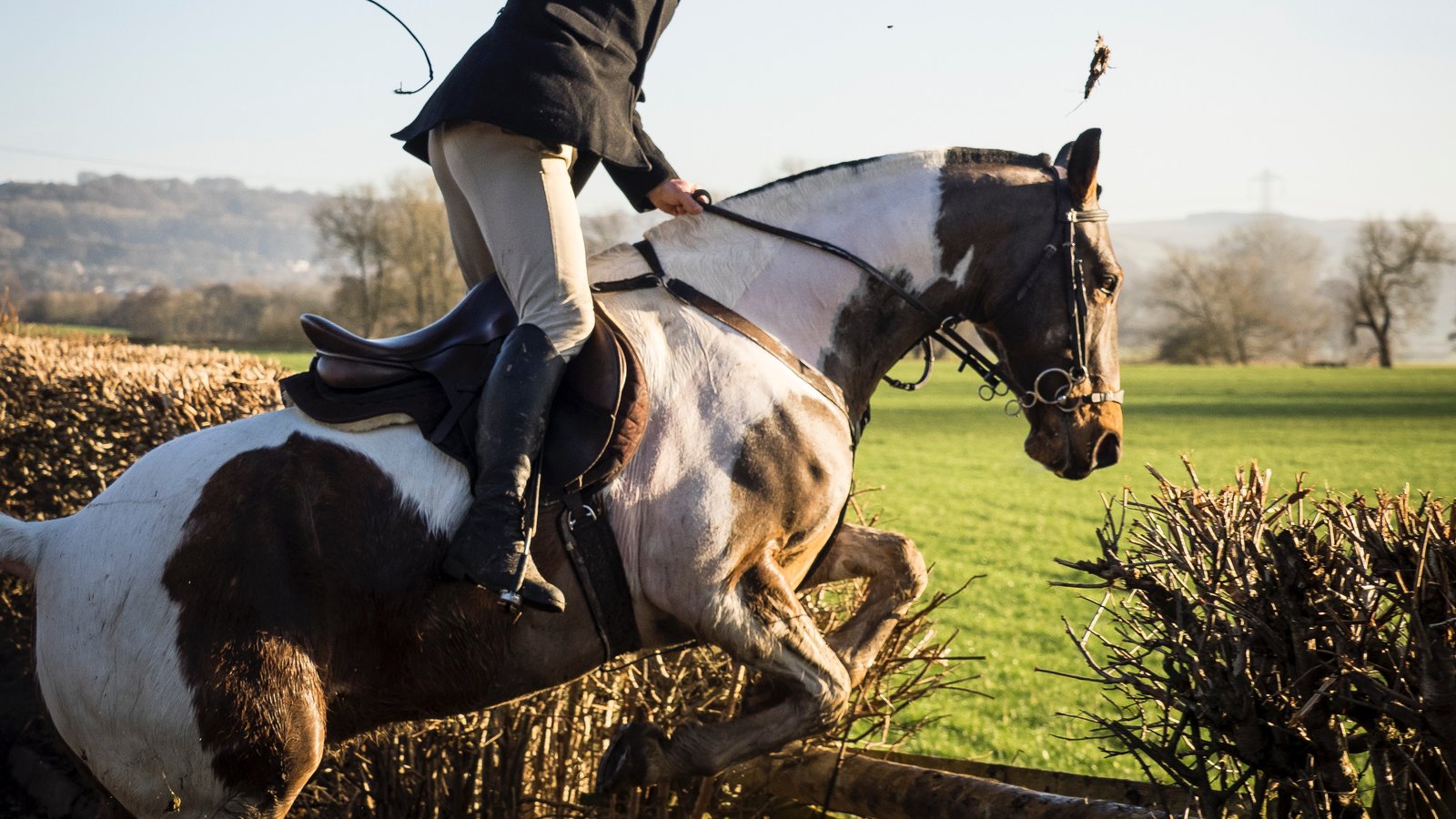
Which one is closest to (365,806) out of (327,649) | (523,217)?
(327,649)

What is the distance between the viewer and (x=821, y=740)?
4418 millimetres

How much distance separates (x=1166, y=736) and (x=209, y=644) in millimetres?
2411

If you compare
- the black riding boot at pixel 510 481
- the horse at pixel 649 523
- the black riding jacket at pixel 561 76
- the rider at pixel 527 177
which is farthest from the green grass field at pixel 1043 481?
the black riding jacket at pixel 561 76

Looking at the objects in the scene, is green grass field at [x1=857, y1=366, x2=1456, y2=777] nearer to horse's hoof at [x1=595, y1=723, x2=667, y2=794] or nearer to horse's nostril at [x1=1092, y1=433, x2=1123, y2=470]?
horse's nostril at [x1=1092, y1=433, x2=1123, y2=470]

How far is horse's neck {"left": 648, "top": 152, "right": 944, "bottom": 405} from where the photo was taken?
3.65 m

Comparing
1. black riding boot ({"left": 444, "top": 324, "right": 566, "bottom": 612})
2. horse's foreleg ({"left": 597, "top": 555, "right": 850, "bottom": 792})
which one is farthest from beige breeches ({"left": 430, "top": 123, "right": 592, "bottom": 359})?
horse's foreleg ({"left": 597, "top": 555, "right": 850, "bottom": 792})

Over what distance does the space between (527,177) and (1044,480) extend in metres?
18.7

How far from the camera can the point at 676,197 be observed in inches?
149

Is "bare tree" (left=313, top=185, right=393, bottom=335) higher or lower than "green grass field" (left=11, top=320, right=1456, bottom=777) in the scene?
higher

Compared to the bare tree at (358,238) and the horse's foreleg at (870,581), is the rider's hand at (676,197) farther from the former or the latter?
the bare tree at (358,238)

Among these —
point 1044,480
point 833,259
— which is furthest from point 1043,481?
point 833,259

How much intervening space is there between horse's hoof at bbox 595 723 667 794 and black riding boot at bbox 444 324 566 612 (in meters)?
0.61

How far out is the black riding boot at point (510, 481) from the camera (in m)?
3.07

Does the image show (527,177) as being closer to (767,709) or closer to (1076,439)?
(767,709)
